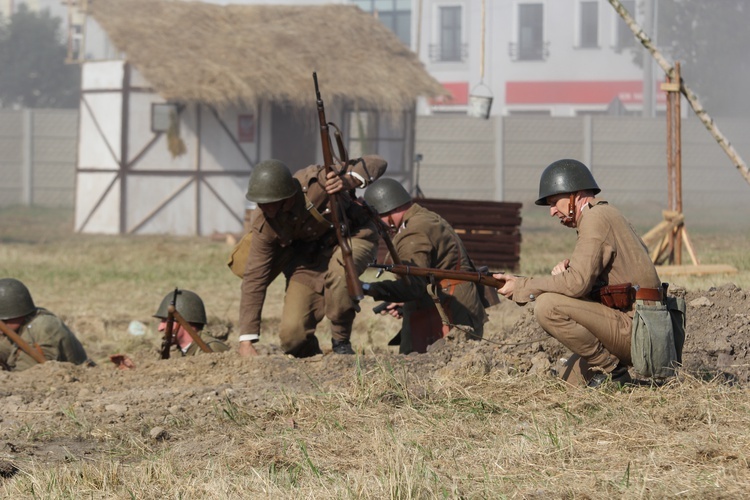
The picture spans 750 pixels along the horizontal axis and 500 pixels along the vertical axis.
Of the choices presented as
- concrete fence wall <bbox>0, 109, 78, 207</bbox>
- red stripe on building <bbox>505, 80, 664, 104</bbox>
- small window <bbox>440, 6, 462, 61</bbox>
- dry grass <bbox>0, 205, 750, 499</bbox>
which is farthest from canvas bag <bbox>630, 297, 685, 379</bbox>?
small window <bbox>440, 6, 462, 61</bbox>

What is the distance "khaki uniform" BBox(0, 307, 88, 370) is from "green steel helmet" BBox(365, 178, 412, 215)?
99.7 inches

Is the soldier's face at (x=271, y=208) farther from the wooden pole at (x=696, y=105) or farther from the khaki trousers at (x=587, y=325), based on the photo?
the wooden pole at (x=696, y=105)

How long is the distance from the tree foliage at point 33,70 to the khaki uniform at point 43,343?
39271 millimetres

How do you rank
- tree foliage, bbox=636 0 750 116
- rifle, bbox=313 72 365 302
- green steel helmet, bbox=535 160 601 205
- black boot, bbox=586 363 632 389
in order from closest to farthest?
green steel helmet, bbox=535 160 601 205 < black boot, bbox=586 363 632 389 < rifle, bbox=313 72 365 302 < tree foliage, bbox=636 0 750 116

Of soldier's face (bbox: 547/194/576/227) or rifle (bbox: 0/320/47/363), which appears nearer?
soldier's face (bbox: 547/194/576/227)

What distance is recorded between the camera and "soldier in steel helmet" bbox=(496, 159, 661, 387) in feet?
21.2

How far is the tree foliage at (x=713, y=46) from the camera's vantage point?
34125 millimetres

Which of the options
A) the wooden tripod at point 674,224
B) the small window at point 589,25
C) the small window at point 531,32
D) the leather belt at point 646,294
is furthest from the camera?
the small window at point 531,32

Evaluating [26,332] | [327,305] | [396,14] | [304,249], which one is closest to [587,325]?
[327,305]

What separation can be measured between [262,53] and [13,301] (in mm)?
15562

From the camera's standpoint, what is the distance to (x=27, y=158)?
3141 centimetres

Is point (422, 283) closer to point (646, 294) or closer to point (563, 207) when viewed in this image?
point (563, 207)

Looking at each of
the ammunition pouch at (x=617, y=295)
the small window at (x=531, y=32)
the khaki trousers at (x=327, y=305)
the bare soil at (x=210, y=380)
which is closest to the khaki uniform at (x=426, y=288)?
the khaki trousers at (x=327, y=305)

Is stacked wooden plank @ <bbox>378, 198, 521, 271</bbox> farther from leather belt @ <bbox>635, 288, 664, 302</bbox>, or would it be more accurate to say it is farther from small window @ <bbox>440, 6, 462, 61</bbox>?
small window @ <bbox>440, 6, 462, 61</bbox>
